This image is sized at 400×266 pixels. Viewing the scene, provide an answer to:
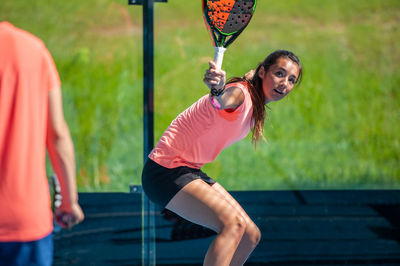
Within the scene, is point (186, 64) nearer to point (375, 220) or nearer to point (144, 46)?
point (144, 46)

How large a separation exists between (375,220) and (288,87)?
182cm

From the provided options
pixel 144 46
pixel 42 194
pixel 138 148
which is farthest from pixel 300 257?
pixel 42 194

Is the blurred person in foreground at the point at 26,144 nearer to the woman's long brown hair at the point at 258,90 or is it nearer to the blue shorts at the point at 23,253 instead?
the blue shorts at the point at 23,253

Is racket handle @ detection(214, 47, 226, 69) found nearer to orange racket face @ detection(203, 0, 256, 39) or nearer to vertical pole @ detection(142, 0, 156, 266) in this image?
orange racket face @ detection(203, 0, 256, 39)

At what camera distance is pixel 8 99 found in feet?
5.74

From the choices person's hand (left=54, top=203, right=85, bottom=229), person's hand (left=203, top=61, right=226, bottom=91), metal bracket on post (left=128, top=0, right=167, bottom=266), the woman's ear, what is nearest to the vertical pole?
metal bracket on post (left=128, top=0, right=167, bottom=266)

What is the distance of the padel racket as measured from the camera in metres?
2.74

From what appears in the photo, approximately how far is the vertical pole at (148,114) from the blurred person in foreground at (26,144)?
170 centimetres

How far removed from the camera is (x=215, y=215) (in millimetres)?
2711

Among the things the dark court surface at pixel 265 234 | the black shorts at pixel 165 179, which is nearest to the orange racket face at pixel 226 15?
the black shorts at pixel 165 179

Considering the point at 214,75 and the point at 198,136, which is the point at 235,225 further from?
the point at 214,75

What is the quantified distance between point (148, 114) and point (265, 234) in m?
1.14

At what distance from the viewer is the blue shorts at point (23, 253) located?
180 cm

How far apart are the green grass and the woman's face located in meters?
0.55
